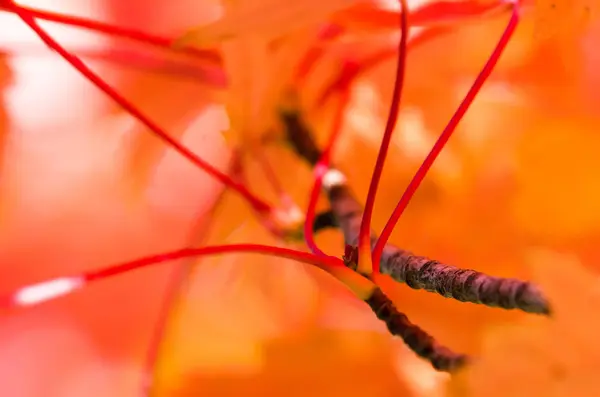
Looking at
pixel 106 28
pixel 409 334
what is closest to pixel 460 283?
pixel 409 334

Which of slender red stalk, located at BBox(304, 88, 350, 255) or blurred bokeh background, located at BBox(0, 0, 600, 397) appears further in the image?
blurred bokeh background, located at BBox(0, 0, 600, 397)

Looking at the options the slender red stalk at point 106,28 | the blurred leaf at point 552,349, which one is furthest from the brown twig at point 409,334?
the slender red stalk at point 106,28

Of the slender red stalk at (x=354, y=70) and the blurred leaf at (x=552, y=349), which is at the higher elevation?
the slender red stalk at (x=354, y=70)

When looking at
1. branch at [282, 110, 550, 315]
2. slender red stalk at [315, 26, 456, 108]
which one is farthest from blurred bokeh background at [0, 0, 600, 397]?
branch at [282, 110, 550, 315]

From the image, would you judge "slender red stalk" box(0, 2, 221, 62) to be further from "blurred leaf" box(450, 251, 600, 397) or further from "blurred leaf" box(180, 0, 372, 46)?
"blurred leaf" box(450, 251, 600, 397)

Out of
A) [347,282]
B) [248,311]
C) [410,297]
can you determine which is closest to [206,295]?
[248,311]

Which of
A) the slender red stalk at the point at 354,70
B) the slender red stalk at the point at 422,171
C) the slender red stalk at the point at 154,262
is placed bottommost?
the slender red stalk at the point at 154,262

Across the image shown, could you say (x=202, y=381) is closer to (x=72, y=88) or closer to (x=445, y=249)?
(x=445, y=249)

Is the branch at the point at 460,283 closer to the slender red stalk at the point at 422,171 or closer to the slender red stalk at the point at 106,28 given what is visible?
the slender red stalk at the point at 422,171
